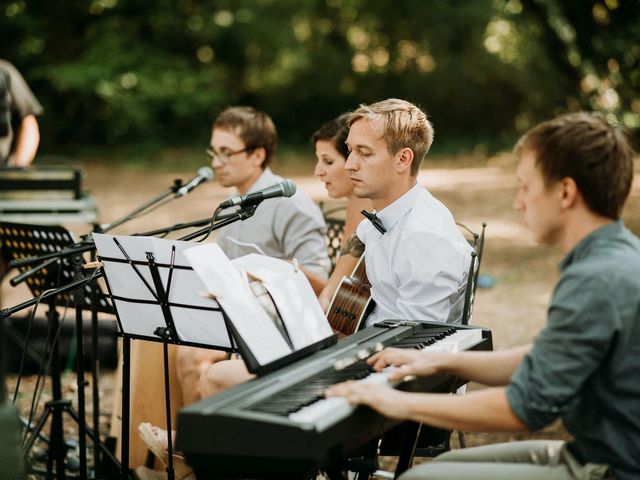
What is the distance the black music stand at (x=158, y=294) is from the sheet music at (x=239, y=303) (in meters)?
0.12

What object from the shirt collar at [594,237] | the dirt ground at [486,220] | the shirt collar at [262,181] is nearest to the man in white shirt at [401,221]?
the shirt collar at [594,237]

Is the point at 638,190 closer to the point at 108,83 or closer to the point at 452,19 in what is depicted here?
the point at 452,19

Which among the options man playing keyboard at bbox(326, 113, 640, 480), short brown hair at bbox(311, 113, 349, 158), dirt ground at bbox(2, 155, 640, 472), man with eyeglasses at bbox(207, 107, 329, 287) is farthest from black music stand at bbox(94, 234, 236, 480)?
dirt ground at bbox(2, 155, 640, 472)

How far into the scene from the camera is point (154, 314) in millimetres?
3096

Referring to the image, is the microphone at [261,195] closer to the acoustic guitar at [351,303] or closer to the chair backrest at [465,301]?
the acoustic guitar at [351,303]

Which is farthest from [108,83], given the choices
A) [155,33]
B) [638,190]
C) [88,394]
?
[88,394]

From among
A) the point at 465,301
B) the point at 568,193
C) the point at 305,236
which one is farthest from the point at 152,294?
the point at 305,236

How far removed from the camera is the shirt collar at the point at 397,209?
353cm

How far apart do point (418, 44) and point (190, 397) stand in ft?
55.5

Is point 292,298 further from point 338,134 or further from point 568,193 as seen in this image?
point 338,134

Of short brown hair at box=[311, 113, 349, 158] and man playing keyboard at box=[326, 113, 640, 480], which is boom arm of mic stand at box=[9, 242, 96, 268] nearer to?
man playing keyboard at box=[326, 113, 640, 480]

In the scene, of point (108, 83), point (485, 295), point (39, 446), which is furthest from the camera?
point (108, 83)

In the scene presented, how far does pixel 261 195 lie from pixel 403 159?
65 cm

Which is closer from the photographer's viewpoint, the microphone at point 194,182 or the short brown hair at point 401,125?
the short brown hair at point 401,125
